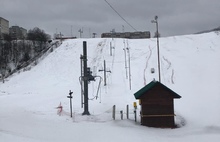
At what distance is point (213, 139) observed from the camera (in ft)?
41.5

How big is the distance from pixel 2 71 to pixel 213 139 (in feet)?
179

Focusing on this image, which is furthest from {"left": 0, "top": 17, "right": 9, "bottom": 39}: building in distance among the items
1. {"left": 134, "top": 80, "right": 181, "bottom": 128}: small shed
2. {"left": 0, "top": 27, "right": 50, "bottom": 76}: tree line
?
{"left": 134, "top": 80, "right": 181, "bottom": 128}: small shed

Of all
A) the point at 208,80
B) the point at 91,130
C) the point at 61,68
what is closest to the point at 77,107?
the point at 91,130

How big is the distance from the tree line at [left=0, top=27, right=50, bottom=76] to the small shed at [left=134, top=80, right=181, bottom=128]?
1972 inches

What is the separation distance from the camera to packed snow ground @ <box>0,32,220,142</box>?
1298cm

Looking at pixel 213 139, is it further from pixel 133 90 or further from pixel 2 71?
pixel 2 71

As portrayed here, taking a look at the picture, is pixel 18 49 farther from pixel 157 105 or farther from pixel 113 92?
pixel 157 105

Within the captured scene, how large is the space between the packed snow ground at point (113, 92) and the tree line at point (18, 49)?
34.5 ft

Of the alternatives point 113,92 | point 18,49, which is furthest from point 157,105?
point 18,49

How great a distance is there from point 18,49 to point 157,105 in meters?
56.6

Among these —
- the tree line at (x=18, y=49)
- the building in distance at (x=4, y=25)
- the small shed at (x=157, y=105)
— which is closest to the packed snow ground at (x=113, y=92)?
the small shed at (x=157, y=105)

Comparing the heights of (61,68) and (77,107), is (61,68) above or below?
above

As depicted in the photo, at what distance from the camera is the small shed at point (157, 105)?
16391 mm

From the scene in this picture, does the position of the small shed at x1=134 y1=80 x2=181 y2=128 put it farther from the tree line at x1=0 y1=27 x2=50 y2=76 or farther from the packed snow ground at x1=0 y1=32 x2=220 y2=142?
the tree line at x1=0 y1=27 x2=50 y2=76
